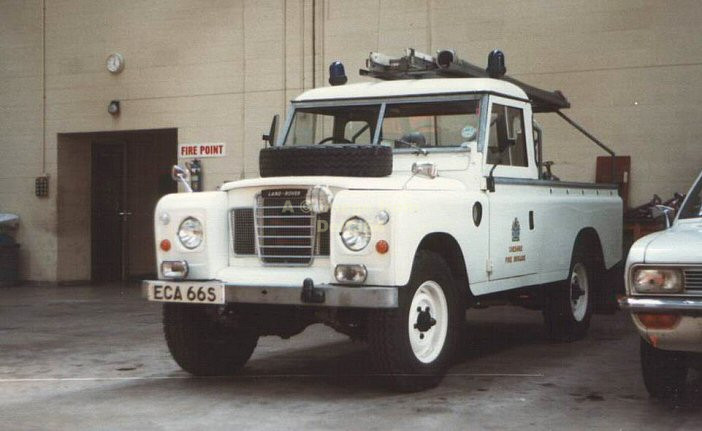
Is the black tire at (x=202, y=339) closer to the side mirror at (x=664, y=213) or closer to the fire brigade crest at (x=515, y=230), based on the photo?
the fire brigade crest at (x=515, y=230)

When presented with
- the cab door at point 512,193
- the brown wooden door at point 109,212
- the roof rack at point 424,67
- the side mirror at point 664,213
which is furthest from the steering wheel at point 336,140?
the brown wooden door at point 109,212

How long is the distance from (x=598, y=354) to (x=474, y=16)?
6.89 meters

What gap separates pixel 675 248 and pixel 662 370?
34.0 inches

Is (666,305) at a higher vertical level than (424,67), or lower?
lower

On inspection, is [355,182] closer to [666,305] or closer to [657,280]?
[657,280]

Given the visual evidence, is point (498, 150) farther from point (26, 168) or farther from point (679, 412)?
point (26, 168)

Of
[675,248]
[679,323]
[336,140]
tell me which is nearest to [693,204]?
[675,248]

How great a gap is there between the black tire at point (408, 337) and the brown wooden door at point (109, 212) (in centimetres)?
1237

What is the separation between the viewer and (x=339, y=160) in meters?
6.75

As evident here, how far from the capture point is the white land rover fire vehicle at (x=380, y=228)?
614cm

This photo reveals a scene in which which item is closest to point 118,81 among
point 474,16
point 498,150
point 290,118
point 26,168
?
point 26,168

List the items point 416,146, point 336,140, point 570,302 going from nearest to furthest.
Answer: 1. point 416,146
2. point 336,140
3. point 570,302

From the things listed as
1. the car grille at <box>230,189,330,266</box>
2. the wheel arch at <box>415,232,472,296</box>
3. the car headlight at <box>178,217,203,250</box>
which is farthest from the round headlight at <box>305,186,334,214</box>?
the car headlight at <box>178,217,203,250</box>

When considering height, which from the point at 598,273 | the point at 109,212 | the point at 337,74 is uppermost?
the point at 337,74
